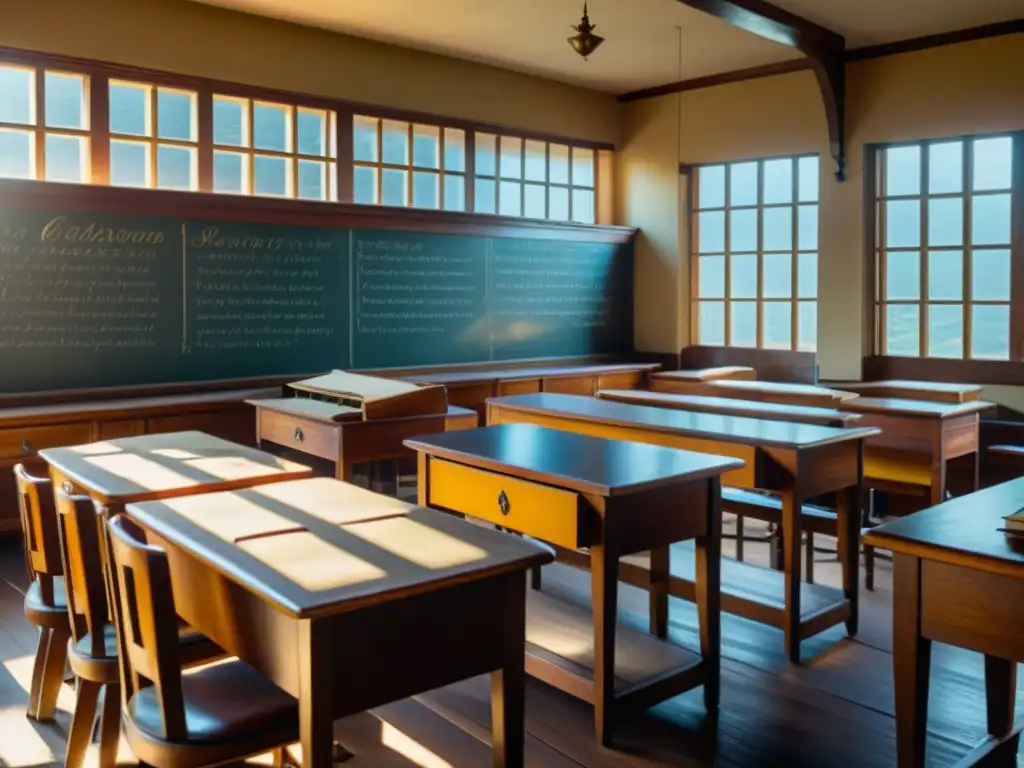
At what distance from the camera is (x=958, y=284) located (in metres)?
5.95

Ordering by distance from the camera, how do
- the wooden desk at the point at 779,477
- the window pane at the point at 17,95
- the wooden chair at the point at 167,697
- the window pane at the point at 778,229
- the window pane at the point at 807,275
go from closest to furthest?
the wooden chair at the point at 167,697 < the wooden desk at the point at 779,477 < the window pane at the point at 17,95 < the window pane at the point at 807,275 < the window pane at the point at 778,229

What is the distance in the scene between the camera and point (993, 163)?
577cm

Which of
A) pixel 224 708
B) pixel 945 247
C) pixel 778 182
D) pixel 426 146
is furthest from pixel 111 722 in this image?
pixel 778 182

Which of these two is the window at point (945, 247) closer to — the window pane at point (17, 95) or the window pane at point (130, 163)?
the window pane at point (130, 163)

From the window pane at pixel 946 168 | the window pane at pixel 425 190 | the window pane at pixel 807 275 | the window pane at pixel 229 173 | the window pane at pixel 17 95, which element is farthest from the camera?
the window pane at pixel 807 275

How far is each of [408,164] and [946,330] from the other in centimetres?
353

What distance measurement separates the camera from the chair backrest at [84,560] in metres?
2.11

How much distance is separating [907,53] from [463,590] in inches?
212

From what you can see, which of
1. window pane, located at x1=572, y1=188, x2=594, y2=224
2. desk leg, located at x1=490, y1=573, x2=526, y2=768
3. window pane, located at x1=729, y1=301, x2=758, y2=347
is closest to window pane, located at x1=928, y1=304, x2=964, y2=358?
window pane, located at x1=729, y1=301, x2=758, y2=347

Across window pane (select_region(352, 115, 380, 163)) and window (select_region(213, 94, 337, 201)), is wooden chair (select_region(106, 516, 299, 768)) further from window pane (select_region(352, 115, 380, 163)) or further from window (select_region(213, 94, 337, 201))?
window pane (select_region(352, 115, 380, 163))

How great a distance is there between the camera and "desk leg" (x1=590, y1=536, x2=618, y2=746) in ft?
8.35

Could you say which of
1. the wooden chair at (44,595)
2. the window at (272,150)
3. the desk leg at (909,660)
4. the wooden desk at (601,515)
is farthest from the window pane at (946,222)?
the wooden chair at (44,595)

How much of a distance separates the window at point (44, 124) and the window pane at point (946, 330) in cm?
497

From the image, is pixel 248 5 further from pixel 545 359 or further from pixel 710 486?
pixel 710 486
